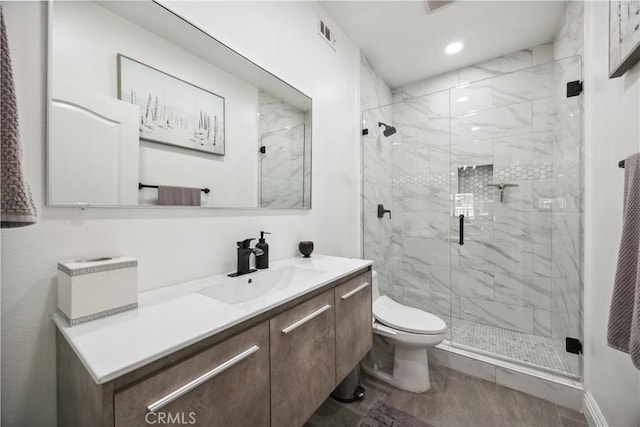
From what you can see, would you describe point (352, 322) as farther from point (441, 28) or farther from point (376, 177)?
point (441, 28)

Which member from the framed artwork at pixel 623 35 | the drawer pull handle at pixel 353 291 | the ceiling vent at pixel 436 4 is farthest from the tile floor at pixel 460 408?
the ceiling vent at pixel 436 4

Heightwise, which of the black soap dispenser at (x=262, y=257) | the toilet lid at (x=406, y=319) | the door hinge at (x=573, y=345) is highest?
the black soap dispenser at (x=262, y=257)

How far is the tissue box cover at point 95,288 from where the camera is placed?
67 centimetres

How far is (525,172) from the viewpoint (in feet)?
7.60

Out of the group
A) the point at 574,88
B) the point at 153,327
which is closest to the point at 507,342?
the point at 574,88

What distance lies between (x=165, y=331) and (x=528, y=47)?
11.5 ft

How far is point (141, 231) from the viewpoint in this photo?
0.95 meters

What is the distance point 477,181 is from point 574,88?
0.97 metres

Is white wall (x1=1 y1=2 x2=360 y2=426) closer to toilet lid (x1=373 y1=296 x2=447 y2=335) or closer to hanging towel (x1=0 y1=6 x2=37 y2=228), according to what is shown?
hanging towel (x1=0 y1=6 x2=37 y2=228)

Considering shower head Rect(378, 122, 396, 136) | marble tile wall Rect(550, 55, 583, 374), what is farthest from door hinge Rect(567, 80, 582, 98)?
shower head Rect(378, 122, 396, 136)

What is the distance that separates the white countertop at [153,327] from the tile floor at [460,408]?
1022 millimetres

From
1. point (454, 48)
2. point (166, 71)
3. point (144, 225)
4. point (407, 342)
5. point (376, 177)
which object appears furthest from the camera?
point (376, 177)

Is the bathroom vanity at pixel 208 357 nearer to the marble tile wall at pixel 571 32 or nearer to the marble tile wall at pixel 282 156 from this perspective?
the marble tile wall at pixel 282 156

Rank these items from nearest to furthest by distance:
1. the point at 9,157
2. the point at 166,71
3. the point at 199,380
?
the point at 9,157
the point at 199,380
the point at 166,71
